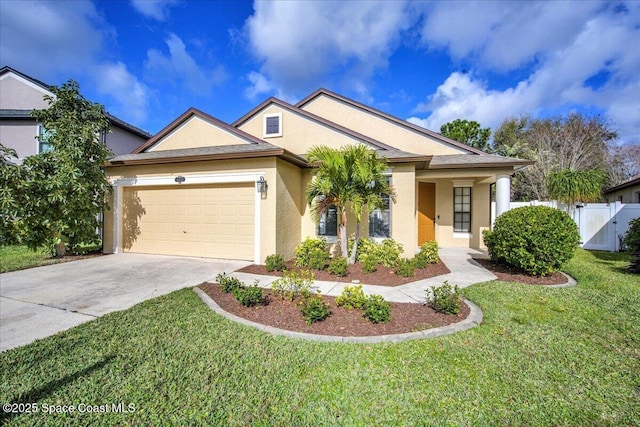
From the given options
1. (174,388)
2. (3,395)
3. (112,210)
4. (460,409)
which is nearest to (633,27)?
(460,409)

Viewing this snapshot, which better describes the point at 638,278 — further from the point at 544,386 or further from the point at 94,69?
the point at 94,69

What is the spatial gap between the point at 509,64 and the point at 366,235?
12.3m

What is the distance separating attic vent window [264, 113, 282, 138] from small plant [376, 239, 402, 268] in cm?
611

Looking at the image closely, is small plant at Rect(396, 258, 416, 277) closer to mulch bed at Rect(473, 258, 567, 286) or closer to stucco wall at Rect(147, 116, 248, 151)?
mulch bed at Rect(473, 258, 567, 286)

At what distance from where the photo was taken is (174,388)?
266 centimetres

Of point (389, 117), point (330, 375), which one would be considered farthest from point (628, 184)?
point (330, 375)

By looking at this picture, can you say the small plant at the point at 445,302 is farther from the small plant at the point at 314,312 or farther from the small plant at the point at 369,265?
the small plant at the point at 369,265

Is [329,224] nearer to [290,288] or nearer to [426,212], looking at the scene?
[290,288]

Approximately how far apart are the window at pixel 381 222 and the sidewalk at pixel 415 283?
81.5 inches

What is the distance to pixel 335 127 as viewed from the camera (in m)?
10.0

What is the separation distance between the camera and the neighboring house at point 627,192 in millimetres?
13625

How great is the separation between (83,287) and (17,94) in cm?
1387

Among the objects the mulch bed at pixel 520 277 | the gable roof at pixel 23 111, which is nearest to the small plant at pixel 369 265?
the mulch bed at pixel 520 277

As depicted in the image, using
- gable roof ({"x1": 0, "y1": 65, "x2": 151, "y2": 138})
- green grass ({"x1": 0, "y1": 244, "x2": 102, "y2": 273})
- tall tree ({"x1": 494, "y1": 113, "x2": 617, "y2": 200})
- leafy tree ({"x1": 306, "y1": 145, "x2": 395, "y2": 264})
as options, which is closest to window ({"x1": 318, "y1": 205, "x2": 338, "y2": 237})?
Result: leafy tree ({"x1": 306, "y1": 145, "x2": 395, "y2": 264})
